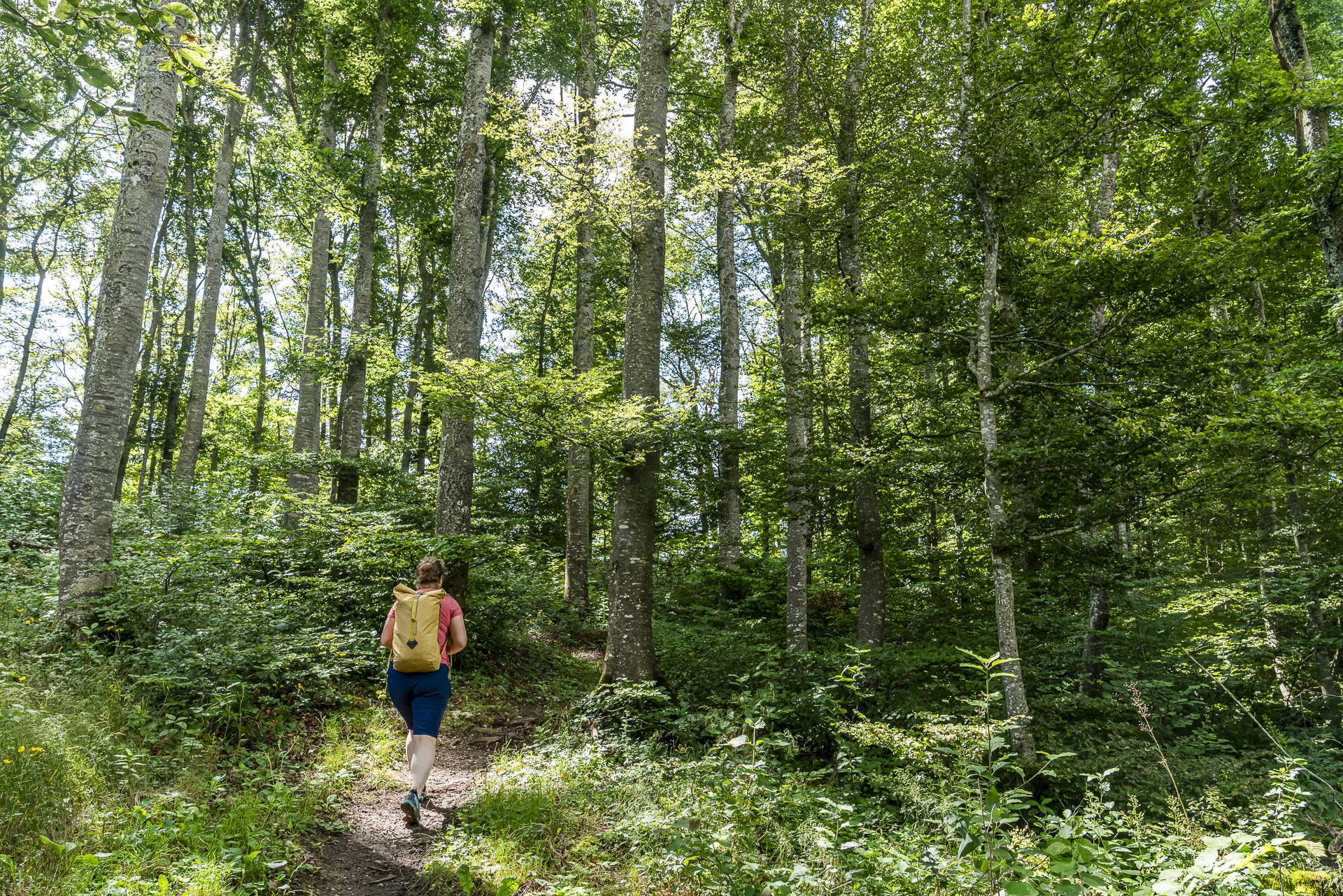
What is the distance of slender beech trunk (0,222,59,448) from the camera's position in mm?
21500

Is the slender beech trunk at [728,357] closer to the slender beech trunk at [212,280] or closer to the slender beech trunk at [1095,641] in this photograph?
the slender beech trunk at [1095,641]

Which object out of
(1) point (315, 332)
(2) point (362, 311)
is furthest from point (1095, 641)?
(1) point (315, 332)

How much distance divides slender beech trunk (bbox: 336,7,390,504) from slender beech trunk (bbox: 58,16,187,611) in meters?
5.55

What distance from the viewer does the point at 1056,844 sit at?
210 centimetres

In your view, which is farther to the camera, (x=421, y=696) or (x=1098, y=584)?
(x=1098, y=584)

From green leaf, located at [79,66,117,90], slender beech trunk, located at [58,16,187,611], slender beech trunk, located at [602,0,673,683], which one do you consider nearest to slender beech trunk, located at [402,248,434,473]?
slender beech trunk, located at [58,16,187,611]

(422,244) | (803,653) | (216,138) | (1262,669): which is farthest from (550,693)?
(216,138)

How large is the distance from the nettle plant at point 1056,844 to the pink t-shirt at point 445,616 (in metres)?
3.09

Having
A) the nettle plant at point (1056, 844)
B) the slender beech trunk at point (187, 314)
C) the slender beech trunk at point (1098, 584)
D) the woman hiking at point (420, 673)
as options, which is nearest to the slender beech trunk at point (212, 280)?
the slender beech trunk at point (187, 314)

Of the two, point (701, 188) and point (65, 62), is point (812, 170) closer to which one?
point (701, 188)

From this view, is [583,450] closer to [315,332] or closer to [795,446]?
[795,446]

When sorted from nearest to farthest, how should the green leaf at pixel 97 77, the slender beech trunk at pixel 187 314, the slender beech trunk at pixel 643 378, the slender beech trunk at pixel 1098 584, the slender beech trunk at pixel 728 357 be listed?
the green leaf at pixel 97 77 < the slender beech trunk at pixel 643 378 < the slender beech trunk at pixel 1098 584 < the slender beech trunk at pixel 728 357 < the slender beech trunk at pixel 187 314

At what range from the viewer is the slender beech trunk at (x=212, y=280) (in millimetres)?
13781

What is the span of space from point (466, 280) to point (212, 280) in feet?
29.6
